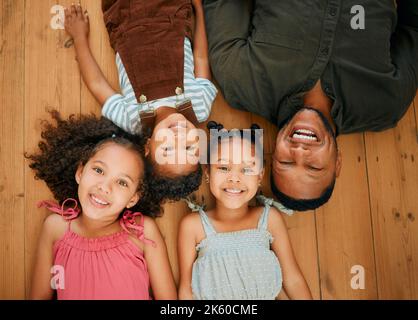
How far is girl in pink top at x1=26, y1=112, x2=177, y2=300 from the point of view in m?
1.28

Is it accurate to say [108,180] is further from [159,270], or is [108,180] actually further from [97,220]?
[159,270]

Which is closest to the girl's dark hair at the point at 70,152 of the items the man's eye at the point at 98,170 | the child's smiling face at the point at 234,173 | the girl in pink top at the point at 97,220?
the girl in pink top at the point at 97,220

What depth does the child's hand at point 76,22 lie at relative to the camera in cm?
148

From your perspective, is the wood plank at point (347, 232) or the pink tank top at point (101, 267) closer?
the pink tank top at point (101, 267)

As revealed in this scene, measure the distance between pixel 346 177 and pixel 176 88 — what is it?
0.64m

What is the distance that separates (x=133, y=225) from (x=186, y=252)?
18 centimetres

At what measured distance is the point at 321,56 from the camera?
1.32 metres

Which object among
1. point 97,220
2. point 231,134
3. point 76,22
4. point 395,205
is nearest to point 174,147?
point 231,134

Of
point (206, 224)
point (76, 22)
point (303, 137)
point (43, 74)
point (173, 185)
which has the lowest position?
point (206, 224)

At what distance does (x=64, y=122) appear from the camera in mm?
1438

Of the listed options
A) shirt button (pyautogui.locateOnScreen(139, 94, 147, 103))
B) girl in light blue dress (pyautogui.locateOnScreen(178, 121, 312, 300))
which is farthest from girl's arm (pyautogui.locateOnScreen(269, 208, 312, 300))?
shirt button (pyautogui.locateOnScreen(139, 94, 147, 103))

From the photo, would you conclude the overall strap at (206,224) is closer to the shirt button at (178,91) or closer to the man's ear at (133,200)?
the man's ear at (133,200)

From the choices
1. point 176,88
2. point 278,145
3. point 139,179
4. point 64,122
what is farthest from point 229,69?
point 64,122

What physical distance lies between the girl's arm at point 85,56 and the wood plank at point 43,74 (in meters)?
0.04
